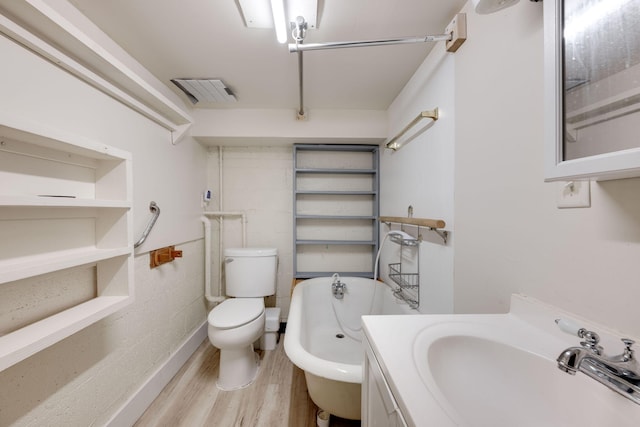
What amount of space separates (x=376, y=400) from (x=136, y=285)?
1517 mm

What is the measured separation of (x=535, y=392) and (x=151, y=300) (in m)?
1.96

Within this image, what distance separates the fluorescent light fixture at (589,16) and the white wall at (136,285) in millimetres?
1723

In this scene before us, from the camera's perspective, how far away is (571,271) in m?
0.66

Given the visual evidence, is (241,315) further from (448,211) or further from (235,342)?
(448,211)

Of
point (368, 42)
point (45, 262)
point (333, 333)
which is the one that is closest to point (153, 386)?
point (45, 262)

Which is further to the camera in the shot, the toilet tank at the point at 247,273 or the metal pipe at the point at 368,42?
the toilet tank at the point at 247,273

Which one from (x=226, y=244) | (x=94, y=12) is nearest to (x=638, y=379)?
(x=94, y=12)

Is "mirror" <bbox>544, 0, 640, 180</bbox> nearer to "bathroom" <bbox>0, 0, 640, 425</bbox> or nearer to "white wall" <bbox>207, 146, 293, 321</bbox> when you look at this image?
"bathroom" <bbox>0, 0, 640, 425</bbox>

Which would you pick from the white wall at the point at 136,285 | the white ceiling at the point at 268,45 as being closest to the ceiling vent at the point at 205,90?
the white ceiling at the point at 268,45

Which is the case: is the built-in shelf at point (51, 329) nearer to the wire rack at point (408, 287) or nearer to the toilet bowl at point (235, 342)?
the toilet bowl at point (235, 342)

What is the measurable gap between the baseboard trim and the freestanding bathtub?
981 millimetres

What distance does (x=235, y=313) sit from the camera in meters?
1.74

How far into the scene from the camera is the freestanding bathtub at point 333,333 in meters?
1.09

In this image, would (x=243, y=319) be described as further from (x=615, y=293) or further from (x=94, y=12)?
(x=94, y=12)
